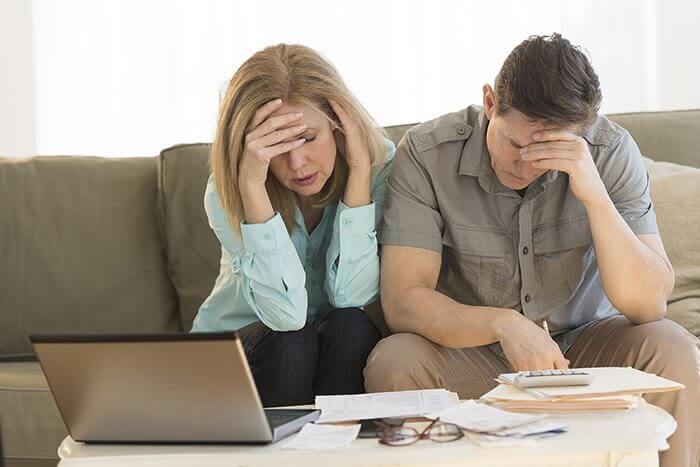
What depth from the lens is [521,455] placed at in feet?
3.98

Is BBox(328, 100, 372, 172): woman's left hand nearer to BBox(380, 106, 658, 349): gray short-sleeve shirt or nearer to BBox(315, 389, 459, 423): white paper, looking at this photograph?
BBox(380, 106, 658, 349): gray short-sleeve shirt

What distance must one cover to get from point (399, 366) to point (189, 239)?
906mm

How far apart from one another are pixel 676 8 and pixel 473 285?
1644 mm

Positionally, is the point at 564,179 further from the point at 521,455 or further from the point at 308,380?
the point at 521,455

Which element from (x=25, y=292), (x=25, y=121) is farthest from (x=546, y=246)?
(x=25, y=121)

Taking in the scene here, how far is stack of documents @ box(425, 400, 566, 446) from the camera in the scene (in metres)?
1.24

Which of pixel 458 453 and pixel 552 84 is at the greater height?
pixel 552 84

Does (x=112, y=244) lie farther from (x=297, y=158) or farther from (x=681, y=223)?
(x=681, y=223)

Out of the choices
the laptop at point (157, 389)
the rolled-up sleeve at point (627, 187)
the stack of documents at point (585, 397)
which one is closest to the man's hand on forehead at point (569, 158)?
the rolled-up sleeve at point (627, 187)

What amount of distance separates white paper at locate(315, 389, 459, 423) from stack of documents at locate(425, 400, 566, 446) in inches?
2.0

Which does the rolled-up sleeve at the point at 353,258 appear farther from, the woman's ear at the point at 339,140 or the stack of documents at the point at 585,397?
the stack of documents at the point at 585,397

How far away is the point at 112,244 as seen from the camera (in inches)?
99.2

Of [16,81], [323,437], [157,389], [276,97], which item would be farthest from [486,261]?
[16,81]

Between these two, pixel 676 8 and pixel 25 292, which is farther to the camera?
pixel 676 8
